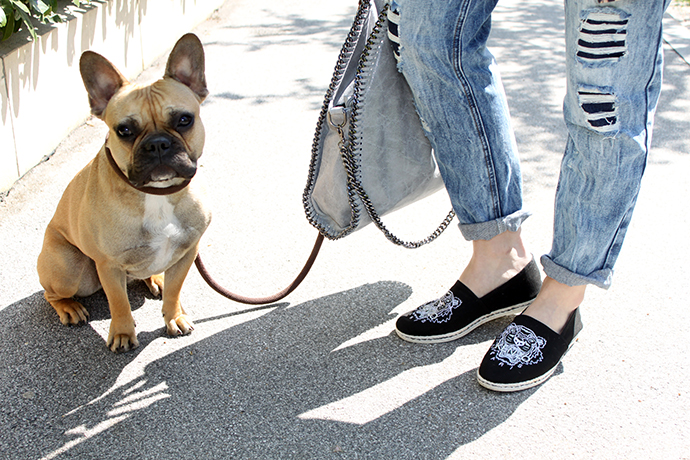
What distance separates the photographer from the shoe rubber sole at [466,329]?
2.41m

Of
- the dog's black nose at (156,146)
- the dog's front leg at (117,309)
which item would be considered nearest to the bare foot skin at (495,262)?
the dog's black nose at (156,146)

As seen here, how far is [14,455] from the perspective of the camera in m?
1.91

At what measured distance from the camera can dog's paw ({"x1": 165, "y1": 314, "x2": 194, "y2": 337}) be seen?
2.46 meters

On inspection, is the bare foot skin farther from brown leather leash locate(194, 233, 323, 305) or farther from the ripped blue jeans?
brown leather leash locate(194, 233, 323, 305)

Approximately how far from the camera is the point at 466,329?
2445 millimetres

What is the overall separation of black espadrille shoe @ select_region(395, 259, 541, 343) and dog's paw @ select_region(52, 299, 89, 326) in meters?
1.27

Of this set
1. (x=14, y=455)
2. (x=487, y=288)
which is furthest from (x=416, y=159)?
(x=14, y=455)

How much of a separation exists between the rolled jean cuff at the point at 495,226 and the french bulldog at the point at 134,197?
1.01 metres

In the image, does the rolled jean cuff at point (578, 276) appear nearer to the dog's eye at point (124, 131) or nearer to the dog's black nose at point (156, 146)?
the dog's black nose at point (156, 146)

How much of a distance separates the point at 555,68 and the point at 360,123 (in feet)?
12.7

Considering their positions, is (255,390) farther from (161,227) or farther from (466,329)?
(466,329)

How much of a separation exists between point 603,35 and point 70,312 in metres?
2.16

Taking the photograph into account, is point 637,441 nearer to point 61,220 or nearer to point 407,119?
point 407,119

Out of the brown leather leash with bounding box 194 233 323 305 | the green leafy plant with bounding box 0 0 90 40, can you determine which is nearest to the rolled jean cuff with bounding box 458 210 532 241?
the brown leather leash with bounding box 194 233 323 305
